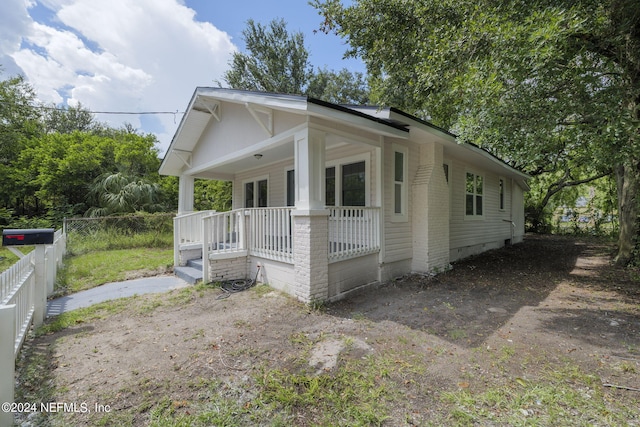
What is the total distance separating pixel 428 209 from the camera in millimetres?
6555

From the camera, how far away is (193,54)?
1170 cm

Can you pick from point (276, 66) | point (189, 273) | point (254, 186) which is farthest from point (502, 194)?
point (276, 66)

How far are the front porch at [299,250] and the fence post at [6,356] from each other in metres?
3.28

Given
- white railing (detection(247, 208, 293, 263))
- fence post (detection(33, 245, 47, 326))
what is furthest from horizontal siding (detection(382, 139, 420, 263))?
fence post (detection(33, 245, 47, 326))

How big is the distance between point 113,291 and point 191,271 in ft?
4.93

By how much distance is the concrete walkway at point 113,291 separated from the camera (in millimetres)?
4898

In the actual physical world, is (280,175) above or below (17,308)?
above

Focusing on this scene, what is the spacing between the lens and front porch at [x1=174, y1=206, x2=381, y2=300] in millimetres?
4680

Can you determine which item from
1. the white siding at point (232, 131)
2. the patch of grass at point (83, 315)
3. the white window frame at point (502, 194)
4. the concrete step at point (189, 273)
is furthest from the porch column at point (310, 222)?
the white window frame at point (502, 194)

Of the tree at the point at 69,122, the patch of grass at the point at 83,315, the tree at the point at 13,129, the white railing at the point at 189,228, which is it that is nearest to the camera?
the patch of grass at the point at 83,315

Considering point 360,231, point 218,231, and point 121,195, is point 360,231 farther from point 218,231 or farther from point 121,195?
point 121,195

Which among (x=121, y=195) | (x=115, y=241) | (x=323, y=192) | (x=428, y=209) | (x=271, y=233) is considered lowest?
(x=115, y=241)

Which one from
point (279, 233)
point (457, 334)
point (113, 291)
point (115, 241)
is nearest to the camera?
point (457, 334)

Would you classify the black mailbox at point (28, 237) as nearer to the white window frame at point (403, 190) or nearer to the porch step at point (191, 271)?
the porch step at point (191, 271)
